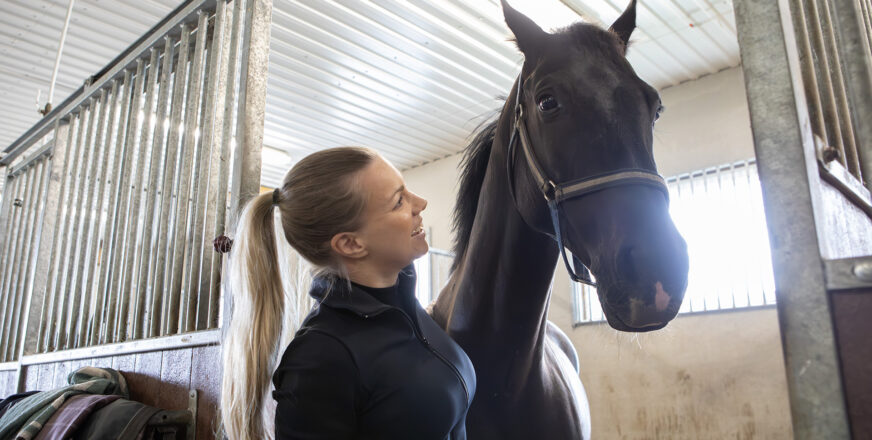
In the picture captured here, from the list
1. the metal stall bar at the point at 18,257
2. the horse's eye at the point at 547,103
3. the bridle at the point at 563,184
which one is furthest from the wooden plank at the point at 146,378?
the metal stall bar at the point at 18,257

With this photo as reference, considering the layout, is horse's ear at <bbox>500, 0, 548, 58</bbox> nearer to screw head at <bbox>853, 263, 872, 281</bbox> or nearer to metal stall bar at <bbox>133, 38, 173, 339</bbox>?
screw head at <bbox>853, 263, 872, 281</bbox>

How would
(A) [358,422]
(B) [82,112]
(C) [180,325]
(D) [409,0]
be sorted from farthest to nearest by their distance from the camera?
(D) [409,0], (B) [82,112], (C) [180,325], (A) [358,422]

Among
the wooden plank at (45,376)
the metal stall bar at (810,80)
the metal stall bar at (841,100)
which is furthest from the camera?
the wooden plank at (45,376)

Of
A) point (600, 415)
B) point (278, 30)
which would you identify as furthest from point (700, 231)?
point (278, 30)

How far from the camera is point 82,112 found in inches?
96.7

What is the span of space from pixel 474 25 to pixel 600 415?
11.2 feet

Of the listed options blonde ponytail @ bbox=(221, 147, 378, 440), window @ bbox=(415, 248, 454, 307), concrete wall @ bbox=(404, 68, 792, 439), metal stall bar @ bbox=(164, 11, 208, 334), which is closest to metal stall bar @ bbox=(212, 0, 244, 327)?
metal stall bar @ bbox=(164, 11, 208, 334)

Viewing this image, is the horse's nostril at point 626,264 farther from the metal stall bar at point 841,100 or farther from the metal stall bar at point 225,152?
the metal stall bar at point 225,152

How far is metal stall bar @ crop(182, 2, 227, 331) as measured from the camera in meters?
1.46

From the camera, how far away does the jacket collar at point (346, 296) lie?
0.93 metres

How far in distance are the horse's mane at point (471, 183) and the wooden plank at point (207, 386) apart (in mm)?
617

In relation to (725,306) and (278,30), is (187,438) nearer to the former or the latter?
(278,30)

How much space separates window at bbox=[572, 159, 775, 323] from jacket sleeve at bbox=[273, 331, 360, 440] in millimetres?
3826

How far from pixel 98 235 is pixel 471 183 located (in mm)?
1476
